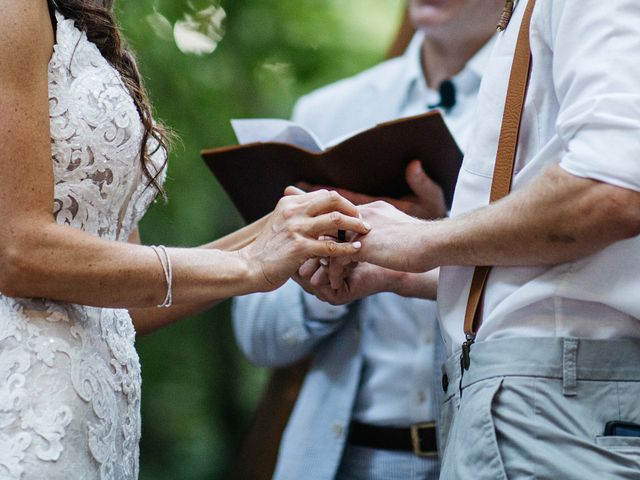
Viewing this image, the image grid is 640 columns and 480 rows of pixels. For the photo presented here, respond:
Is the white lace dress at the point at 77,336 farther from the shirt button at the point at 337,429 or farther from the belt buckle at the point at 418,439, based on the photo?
the belt buckle at the point at 418,439

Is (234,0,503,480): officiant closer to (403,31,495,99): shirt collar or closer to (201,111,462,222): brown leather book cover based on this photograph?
(403,31,495,99): shirt collar

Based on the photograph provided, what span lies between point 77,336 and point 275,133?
2.45ft

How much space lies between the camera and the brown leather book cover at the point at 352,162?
7.40 ft

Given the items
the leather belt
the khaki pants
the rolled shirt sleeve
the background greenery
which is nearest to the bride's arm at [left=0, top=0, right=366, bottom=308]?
the khaki pants

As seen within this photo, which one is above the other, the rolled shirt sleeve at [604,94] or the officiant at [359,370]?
the rolled shirt sleeve at [604,94]

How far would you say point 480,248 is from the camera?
1745 mm

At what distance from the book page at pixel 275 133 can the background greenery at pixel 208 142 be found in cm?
157

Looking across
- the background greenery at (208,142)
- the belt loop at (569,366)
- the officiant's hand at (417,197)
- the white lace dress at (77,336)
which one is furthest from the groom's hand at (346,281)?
the background greenery at (208,142)

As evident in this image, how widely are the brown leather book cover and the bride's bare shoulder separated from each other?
25.5 inches

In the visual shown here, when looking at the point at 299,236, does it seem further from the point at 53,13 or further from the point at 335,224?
the point at 53,13

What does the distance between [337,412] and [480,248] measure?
1173mm

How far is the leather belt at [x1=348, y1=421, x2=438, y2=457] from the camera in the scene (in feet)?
9.11

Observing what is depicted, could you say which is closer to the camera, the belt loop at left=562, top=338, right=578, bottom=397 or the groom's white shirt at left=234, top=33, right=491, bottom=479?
the belt loop at left=562, top=338, right=578, bottom=397

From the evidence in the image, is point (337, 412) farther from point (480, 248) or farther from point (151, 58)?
point (151, 58)
